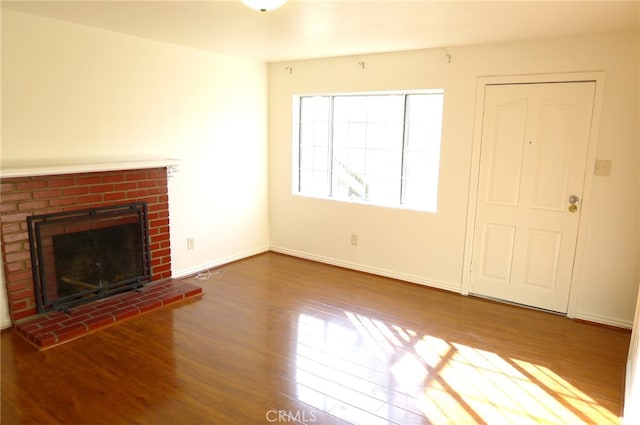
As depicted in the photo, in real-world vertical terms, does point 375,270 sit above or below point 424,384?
above

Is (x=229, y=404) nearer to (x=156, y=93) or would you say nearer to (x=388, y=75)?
(x=156, y=93)

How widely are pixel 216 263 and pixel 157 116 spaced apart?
5.53 ft

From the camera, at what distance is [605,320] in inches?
135

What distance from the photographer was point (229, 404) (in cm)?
236

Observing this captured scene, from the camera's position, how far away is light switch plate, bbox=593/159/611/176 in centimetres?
330

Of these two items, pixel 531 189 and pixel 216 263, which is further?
pixel 216 263

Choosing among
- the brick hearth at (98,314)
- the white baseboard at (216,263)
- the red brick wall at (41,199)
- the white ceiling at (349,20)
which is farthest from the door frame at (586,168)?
the red brick wall at (41,199)

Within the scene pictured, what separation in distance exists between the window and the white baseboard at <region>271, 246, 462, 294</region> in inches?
28.0

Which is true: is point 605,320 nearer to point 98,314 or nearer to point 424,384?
point 424,384

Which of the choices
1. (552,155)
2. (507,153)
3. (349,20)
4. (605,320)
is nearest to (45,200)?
(349,20)

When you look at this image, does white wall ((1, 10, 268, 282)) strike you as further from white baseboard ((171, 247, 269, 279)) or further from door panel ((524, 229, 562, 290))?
door panel ((524, 229, 562, 290))

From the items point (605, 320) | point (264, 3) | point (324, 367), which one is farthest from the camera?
point (605, 320)

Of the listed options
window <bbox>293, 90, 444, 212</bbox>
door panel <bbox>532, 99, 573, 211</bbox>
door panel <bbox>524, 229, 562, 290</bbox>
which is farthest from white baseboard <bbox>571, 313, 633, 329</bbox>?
window <bbox>293, 90, 444, 212</bbox>

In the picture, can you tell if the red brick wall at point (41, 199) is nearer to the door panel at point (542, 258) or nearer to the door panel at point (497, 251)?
the door panel at point (497, 251)
